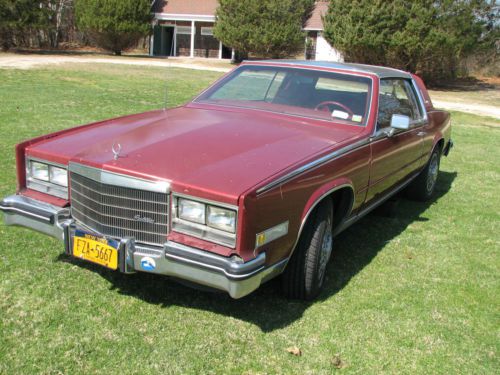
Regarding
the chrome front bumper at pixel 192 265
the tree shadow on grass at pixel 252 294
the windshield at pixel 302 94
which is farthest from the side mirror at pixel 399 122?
the chrome front bumper at pixel 192 265

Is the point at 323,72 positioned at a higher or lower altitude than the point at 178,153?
higher

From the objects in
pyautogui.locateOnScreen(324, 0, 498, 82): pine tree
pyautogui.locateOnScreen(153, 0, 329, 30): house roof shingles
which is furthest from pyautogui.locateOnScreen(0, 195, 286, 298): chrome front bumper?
pyautogui.locateOnScreen(153, 0, 329, 30): house roof shingles

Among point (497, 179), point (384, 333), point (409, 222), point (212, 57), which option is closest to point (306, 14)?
point (212, 57)

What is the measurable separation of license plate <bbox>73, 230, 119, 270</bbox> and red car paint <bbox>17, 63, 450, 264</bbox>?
0.40 meters

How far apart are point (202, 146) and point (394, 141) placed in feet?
6.53

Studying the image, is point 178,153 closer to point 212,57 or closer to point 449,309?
point 449,309

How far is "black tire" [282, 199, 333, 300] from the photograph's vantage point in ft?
11.0

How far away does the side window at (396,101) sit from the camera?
448 cm

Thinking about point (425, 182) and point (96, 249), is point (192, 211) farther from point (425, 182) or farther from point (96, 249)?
point (425, 182)

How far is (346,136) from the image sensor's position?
3869mm

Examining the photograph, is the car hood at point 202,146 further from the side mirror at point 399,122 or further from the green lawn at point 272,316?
the green lawn at point 272,316

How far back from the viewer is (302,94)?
4.44m

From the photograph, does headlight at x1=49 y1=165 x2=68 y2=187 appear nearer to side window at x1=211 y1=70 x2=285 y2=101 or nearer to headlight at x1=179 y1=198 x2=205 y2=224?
headlight at x1=179 y1=198 x2=205 y2=224

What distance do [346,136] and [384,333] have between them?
4.80 feet
